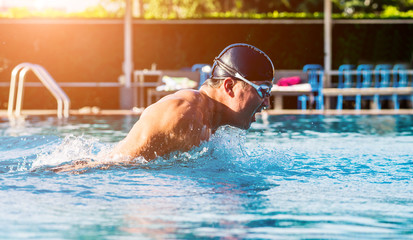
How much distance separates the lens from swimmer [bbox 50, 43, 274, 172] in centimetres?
402

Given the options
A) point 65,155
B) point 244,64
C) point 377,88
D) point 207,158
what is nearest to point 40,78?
point 377,88

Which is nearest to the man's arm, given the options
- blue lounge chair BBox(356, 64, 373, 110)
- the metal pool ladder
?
the metal pool ladder

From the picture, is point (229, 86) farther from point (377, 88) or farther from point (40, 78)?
point (377, 88)

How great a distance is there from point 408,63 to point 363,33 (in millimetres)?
1272

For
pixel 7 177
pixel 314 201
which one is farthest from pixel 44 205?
pixel 314 201

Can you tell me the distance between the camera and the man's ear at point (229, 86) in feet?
13.2

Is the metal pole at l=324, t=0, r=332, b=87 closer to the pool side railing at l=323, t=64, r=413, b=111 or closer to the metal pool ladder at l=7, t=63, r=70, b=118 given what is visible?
the pool side railing at l=323, t=64, r=413, b=111

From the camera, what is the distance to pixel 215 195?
382 centimetres

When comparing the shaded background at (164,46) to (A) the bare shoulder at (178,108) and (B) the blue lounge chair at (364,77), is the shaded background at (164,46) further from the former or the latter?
(A) the bare shoulder at (178,108)

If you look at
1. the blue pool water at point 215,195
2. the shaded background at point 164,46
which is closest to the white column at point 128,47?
the shaded background at point 164,46

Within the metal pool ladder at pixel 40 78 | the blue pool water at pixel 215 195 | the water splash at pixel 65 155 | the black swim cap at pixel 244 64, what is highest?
the black swim cap at pixel 244 64

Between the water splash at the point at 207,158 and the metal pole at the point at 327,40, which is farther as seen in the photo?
the metal pole at the point at 327,40

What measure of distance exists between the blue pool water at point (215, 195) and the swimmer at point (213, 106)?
0.25m

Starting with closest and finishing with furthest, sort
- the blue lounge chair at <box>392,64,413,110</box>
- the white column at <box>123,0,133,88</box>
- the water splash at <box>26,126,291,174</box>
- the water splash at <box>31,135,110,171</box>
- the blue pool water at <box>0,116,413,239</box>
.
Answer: the blue pool water at <box>0,116,413,239</box> → the water splash at <box>26,126,291,174</box> → the water splash at <box>31,135,110,171</box> → the white column at <box>123,0,133,88</box> → the blue lounge chair at <box>392,64,413,110</box>
